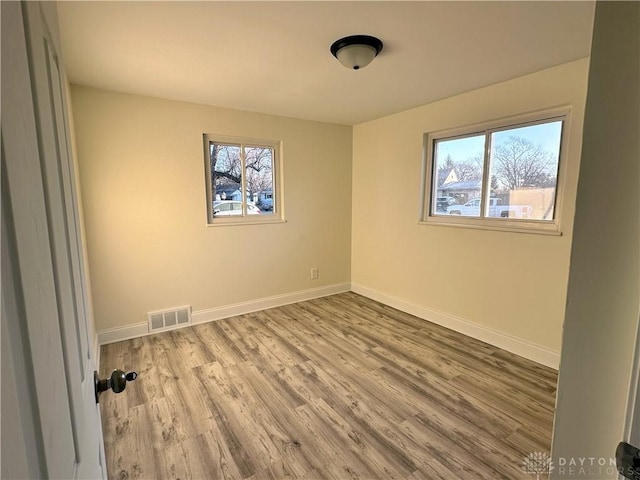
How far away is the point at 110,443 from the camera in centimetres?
177

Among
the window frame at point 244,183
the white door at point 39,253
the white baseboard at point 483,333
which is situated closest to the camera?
the white door at point 39,253

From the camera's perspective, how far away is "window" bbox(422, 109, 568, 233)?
2.54 meters

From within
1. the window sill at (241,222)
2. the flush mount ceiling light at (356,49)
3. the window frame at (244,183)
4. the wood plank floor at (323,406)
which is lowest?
the wood plank floor at (323,406)

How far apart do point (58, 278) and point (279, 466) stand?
61.7 inches

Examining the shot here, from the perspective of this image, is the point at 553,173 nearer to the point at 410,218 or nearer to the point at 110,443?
the point at 410,218

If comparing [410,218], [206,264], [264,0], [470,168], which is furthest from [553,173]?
[206,264]

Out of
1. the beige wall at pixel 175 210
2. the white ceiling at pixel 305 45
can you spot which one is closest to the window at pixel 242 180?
the beige wall at pixel 175 210

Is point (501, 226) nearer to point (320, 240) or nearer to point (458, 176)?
point (458, 176)

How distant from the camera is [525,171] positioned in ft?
8.81

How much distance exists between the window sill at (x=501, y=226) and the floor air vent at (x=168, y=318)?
2790 mm

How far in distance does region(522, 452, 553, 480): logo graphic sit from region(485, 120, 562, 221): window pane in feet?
5.70

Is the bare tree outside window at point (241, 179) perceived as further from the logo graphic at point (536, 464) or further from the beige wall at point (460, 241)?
the logo graphic at point (536, 464)

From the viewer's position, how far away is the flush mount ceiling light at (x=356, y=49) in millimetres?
→ 1934

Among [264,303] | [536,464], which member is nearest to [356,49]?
[536,464]
